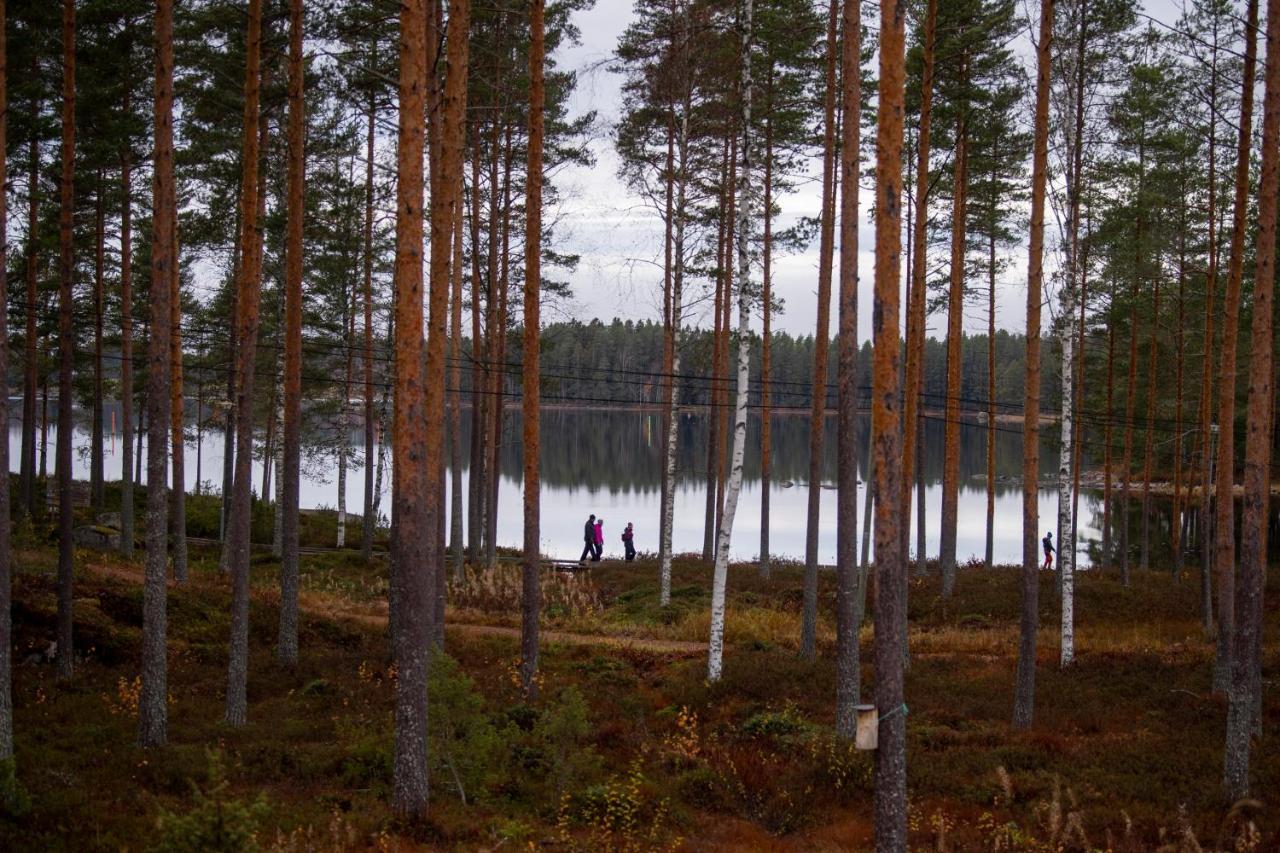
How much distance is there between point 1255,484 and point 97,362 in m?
26.2

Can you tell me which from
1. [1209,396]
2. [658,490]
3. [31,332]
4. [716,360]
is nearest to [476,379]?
[716,360]

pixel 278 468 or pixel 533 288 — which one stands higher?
pixel 533 288

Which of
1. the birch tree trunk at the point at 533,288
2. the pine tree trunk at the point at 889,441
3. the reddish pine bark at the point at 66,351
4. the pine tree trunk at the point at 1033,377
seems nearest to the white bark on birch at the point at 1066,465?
the pine tree trunk at the point at 1033,377

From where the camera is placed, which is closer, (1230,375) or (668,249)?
(1230,375)

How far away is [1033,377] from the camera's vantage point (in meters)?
12.5

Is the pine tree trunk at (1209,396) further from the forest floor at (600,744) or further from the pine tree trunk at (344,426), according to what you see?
the pine tree trunk at (344,426)

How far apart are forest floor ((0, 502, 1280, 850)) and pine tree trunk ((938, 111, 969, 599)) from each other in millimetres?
3679

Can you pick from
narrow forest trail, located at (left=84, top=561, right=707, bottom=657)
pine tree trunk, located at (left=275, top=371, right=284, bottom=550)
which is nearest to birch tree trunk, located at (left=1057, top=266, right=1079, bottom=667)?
narrow forest trail, located at (left=84, top=561, right=707, bottom=657)

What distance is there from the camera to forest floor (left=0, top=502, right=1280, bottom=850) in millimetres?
8867

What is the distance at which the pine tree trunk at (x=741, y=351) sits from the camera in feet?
47.2

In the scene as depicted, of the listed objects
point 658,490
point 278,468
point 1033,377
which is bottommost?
point 658,490

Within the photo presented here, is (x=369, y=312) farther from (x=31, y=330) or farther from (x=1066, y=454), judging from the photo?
(x=1066, y=454)

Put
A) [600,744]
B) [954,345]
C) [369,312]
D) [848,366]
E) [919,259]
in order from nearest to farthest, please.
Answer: [848,366], [600,744], [919,259], [954,345], [369,312]

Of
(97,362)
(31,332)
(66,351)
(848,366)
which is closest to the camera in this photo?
(848,366)
